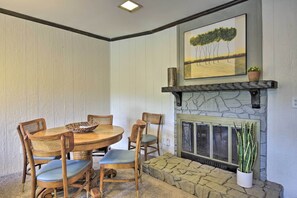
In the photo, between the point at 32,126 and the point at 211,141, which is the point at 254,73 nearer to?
the point at 211,141

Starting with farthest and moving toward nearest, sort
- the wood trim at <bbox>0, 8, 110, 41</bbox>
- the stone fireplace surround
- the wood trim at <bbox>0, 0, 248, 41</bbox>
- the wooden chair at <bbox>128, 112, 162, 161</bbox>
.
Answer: the wooden chair at <bbox>128, 112, 162, 161</bbox>, the wood trim at <bbox>0, 8, 110, 41</bbox>, the wood trim at <bbox>0, 0, 248, 41</bbox>, the stone fireplace surround

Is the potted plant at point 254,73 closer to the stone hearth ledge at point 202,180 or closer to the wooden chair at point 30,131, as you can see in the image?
the stone hearth ledge at point 202,180

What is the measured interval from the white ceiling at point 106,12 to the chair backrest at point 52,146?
6.18 ft

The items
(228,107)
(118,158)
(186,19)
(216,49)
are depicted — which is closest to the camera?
(118,158)

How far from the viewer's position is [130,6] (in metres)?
2.54

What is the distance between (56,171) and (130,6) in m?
2.26

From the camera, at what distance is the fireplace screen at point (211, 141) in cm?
248

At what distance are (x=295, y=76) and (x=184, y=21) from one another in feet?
5.82

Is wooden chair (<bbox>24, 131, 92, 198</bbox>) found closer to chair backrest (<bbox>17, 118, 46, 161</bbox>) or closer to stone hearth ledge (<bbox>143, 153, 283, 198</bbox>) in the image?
chair backrest (<bbox>17, 118, 46, 161</bbox>)

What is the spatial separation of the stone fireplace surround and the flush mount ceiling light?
152cm

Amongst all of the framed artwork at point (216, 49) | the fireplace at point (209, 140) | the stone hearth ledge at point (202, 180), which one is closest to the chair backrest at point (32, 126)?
the stone hearth ledge at point (202, 180)

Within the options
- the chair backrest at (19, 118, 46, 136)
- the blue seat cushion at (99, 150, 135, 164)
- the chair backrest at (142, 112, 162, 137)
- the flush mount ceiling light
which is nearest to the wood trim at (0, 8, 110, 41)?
the flush mount ceiling light

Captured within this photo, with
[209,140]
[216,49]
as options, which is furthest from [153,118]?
[216,49]

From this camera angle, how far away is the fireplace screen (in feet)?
8.14
